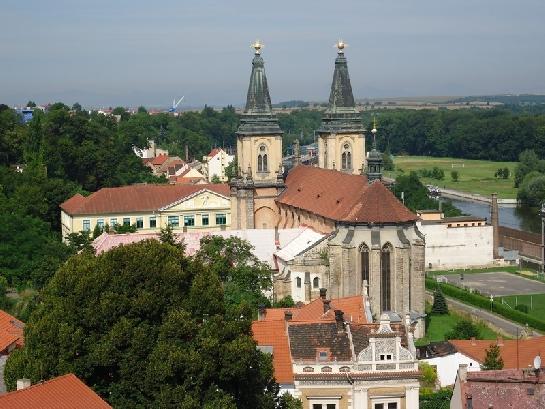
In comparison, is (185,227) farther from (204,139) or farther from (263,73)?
(204,139)

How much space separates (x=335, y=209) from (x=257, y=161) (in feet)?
40.7

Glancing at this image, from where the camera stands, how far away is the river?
11894cm

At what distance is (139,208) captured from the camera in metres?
85.0

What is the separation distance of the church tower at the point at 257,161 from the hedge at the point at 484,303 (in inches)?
490

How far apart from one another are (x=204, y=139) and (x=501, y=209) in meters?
62.2

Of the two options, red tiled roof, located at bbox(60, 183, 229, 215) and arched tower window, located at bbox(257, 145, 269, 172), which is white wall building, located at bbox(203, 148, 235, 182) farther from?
arched tower window, located at bbox(257, 145, 269, 172)

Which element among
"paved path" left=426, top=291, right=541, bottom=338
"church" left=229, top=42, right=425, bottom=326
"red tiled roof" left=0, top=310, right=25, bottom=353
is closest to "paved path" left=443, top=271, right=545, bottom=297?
"paved path" left=426, top=291, right=541, bottom=338

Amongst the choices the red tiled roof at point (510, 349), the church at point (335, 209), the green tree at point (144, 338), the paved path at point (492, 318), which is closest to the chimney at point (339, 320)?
the green tree at point (144, 338)

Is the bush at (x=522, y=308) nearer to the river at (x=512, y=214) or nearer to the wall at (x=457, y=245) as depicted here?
the wall at (x=457, y=245)

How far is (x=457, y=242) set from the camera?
293 ft

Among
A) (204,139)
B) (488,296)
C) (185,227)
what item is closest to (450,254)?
(488,296)

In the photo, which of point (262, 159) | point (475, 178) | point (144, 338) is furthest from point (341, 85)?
point (475, 178)

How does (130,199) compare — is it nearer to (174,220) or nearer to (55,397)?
(174,220)

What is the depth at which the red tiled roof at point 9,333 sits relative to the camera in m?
40.8
